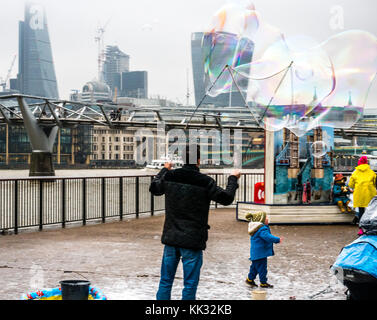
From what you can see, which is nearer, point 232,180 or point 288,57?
point 232,180

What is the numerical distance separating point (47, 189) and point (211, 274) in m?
7.76

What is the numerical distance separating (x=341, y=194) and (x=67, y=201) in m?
6.65

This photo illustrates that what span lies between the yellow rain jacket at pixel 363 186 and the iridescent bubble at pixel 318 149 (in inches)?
116

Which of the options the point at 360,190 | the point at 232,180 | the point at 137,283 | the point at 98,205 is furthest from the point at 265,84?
the point at 232,180

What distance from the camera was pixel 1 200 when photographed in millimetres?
14297

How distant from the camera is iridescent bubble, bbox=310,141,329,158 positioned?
52.5 ft

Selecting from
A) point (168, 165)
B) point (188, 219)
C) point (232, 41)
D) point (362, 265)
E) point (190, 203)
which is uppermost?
point (232, 41)

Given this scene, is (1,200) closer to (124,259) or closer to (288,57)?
(124,259)

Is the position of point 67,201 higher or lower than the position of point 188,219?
lower

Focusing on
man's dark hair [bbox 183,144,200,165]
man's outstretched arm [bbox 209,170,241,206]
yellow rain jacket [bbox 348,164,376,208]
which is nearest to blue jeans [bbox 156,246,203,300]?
man's outstretched arm [bbox 209,170,241,206]

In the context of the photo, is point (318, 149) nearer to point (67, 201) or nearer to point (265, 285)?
point (67, 201)

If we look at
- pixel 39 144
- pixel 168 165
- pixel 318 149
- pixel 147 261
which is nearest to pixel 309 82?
pixel 318 149

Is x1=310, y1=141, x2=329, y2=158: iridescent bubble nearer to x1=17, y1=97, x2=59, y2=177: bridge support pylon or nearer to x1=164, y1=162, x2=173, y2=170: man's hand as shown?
x1=164, y1=162, x2=173, y2=170: man's hand

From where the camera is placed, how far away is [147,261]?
396 inches
